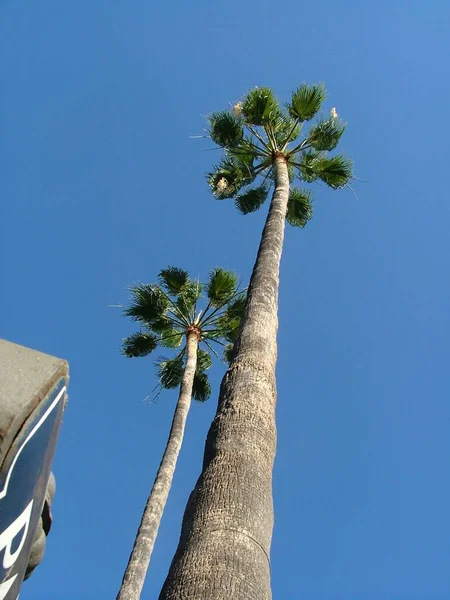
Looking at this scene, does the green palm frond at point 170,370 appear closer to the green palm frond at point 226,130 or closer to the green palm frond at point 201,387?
the green palm frond at point 201,387

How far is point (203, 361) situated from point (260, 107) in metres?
8.03

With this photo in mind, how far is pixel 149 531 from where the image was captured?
33.7 feet

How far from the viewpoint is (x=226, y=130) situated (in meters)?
12.7

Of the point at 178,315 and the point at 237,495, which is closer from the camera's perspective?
the point at 237,495

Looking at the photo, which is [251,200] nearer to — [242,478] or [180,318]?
[180,318]

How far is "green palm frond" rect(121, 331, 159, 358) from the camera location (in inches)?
669

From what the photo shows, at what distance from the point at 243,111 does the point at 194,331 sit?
637 cm

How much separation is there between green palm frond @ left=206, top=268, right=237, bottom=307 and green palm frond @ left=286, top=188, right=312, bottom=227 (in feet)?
9.03

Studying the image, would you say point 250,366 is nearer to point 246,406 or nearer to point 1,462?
point 246,406

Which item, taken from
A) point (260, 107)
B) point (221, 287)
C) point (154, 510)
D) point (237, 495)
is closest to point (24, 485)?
point (237, 495)

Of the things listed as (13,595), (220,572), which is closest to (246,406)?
(220,572)

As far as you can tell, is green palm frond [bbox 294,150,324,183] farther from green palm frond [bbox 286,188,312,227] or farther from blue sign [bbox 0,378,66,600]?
blue sign [bbox 0,378,66,600]

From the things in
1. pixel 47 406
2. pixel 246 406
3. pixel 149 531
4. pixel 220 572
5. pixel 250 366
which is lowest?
pixel 47 406

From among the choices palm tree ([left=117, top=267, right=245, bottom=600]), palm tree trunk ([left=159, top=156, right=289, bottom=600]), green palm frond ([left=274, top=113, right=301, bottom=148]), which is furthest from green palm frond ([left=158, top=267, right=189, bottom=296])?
palm tree trunk ([left=159, top=156, right=289, bottom=600])
